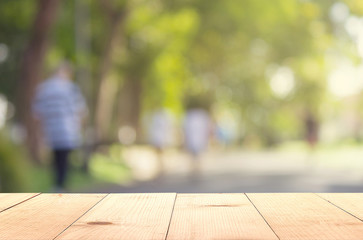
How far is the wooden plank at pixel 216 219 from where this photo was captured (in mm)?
2490

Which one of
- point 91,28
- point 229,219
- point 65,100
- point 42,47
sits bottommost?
point 229,219

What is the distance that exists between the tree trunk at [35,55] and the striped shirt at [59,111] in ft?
19.5

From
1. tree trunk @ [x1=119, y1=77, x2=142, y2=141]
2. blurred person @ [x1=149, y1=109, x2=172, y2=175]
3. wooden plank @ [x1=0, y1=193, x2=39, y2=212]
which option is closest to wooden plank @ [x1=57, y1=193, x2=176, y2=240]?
wooden plank @ [x1=0, y1=193, x2=39, y2=212]

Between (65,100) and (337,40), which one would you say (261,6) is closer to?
(337,40)

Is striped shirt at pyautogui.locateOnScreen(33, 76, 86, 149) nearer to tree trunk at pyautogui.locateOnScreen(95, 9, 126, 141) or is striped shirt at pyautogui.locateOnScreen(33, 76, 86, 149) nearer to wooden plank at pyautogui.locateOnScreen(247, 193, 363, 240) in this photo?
wooden plank at pyautogui.locateOnScreen(247, 193, 363, 240)

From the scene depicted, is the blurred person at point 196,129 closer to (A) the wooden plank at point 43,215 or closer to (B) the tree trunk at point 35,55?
(B) the tree trunk at point 35,55

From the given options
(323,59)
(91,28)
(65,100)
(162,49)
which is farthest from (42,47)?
(323,59)

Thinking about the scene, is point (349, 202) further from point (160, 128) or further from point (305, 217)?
point (160, 128)

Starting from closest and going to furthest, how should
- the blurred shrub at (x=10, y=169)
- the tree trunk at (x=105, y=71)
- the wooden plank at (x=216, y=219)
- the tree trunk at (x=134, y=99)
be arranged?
1. the wooden plank at (x=216, y=219)
2. the blurred shrub at (x=10, y=169)
3. the tree trunk at (x=105, y=71)
4. the tree trunk at (x=134, y=99)

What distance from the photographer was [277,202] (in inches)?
124

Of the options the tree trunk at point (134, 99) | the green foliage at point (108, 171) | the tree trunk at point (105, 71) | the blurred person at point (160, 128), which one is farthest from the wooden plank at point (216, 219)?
the tree trunk at point (134, 99)

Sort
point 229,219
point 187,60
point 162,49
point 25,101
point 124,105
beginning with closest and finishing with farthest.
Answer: point 229,219 → point 25,101 → point 162,49 → point 187,60 → point 124,105

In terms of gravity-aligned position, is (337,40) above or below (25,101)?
above

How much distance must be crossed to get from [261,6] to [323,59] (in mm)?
5193
